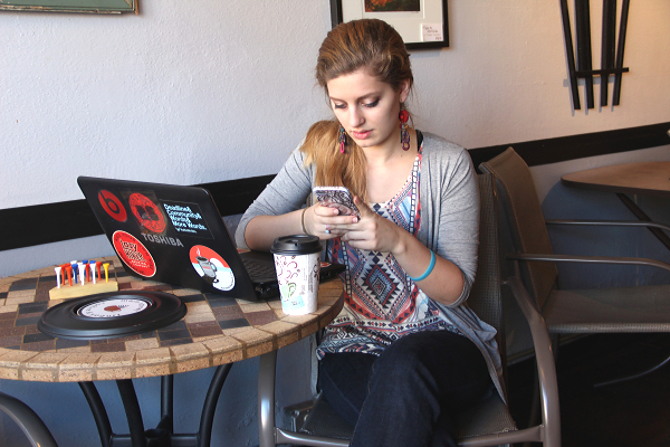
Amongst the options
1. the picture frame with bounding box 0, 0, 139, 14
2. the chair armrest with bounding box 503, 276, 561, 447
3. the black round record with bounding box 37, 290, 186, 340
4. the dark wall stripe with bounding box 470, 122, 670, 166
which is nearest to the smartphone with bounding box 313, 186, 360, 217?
the black round record with bounding box 37, 290, 186, 340

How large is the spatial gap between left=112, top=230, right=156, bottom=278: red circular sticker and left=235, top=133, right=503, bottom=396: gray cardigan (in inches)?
12.2

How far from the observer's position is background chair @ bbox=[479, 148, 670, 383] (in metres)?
2.16

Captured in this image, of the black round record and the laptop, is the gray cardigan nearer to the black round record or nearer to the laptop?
the laptop

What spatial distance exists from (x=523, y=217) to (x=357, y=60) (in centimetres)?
110

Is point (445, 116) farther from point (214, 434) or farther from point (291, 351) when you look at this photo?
point (214, 434)

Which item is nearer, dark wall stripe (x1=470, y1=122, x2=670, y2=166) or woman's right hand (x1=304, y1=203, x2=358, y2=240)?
woman's right hand (x1=304, y1=203, x2=358, y2=240)

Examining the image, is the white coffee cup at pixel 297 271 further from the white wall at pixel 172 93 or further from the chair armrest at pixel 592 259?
the chair armrest at pixel 592 259

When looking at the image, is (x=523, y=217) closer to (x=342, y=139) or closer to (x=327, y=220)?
(x=342, y=139)

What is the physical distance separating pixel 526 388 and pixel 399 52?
5.79 feet

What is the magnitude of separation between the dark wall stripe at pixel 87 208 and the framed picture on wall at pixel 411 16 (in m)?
0.49

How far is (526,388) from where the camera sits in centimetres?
290

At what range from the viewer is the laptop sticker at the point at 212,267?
1401 mm

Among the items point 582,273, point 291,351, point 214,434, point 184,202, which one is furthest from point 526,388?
point 184,202

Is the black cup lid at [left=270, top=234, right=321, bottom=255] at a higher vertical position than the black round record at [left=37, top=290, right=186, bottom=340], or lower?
higher
